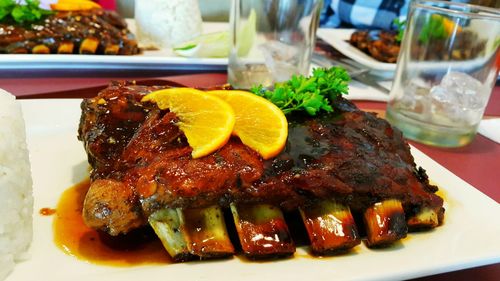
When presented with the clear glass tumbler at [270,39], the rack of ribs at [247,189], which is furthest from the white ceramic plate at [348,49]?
the rack of ribs at [247,189]

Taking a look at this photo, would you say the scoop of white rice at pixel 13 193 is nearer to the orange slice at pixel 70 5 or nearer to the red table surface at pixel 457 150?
the red table surface at pixel 457 150

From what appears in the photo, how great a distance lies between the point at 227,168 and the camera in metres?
1.38

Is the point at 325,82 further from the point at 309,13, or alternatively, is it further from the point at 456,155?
the point at 309,13

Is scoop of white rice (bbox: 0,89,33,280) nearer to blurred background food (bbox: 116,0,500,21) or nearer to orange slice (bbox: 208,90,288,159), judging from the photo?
orange slice (bbox: 208,90,288,159)

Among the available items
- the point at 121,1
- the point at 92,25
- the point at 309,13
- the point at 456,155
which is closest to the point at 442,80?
the point at 456,155

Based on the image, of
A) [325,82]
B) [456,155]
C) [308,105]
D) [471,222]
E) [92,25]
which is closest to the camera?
[471,222]

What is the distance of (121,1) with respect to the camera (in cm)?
549

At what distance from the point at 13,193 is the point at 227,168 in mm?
627

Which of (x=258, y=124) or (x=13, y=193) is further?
(x=258, y=124)

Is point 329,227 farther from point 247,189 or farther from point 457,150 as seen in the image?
point 457,150

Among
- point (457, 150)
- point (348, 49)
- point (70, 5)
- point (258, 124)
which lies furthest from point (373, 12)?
point (258, 124)

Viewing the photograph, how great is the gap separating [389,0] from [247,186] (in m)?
5.02

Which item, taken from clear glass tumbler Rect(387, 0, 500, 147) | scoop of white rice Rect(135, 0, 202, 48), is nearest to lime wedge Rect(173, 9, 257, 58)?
scoop of white rice Rect(135, 0, 202, 48)

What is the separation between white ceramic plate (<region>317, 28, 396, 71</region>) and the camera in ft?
10.7
